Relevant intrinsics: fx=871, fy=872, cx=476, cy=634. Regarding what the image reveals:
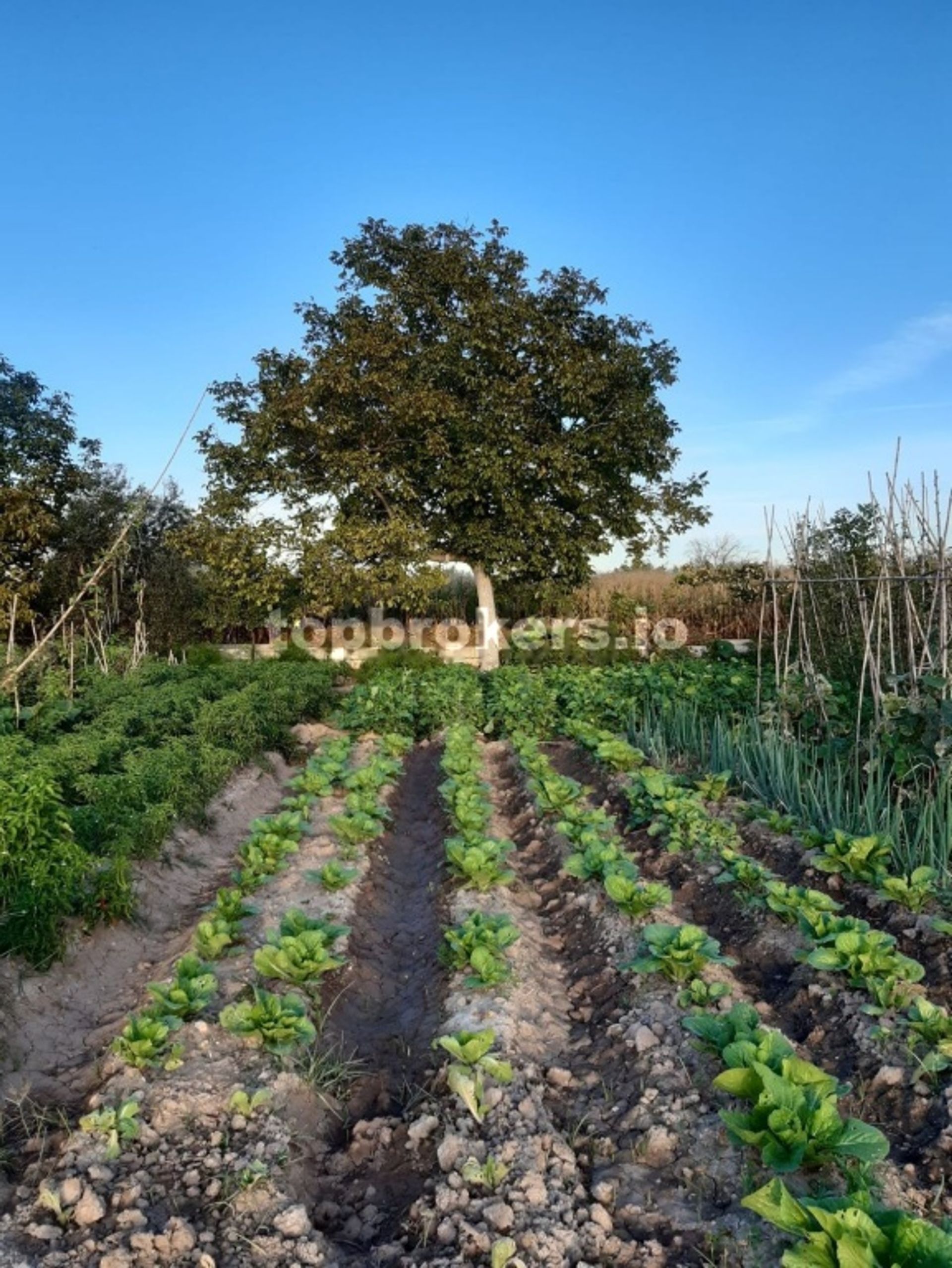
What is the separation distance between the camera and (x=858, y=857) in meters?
4.87

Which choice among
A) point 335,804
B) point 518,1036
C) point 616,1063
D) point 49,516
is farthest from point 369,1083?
point 49,516

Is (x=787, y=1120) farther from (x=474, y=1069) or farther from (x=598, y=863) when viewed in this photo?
(x=598, y=863)

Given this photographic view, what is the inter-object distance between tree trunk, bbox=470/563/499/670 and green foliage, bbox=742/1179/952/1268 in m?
15.5

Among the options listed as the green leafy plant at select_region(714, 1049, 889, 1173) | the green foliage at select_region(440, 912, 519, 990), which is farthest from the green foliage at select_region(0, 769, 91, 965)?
the green leafy plant at select_region(714, 1049, 889, 1173)

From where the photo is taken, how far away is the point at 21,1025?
3.94 metres

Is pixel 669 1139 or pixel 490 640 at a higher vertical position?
pixel 490 640

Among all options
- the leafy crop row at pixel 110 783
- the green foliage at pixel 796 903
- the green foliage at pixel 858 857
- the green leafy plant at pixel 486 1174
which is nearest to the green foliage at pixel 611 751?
the green foliage at pixel 858 857

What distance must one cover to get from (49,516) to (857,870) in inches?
616

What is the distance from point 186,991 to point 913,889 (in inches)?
139

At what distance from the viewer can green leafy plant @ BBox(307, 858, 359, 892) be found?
5.22m

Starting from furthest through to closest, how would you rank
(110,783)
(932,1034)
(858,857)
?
(110,783) < (858,857) < (932,1034)

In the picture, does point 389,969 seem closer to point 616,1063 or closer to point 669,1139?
point 616,1063

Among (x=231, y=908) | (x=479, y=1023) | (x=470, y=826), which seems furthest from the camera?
(x=470, y=826)

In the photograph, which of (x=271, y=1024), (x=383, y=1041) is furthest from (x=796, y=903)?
(x=271, y=1024)
